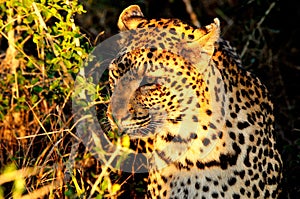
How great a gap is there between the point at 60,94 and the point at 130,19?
1.03 metres

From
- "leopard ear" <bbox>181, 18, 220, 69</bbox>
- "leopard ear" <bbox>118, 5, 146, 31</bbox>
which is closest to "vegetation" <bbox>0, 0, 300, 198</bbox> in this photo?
"leopard ear" <bbox>118, 5, 146, 31</bbox>

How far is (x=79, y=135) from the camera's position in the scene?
16.0ft

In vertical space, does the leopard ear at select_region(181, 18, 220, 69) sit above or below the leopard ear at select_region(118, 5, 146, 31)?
below

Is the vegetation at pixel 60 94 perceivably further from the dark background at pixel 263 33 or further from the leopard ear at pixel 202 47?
the leopard ear at pixel 202 47

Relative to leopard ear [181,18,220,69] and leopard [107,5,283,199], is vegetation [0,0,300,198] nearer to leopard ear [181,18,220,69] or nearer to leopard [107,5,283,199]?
leopard [107,5,283,199]

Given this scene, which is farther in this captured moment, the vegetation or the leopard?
the vegetation

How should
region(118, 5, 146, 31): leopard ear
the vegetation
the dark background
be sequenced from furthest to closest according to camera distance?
the dark background, the vegetation, region(118, 5, 146, 31): leopard ear

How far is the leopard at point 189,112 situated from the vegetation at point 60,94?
40 cm

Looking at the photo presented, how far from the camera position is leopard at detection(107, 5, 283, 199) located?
4043 mm

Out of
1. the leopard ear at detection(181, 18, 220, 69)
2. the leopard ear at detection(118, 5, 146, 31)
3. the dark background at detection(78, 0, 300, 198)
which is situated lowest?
the dark background at detection(78, 0, 300, 198)

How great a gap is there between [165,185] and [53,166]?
77 cm

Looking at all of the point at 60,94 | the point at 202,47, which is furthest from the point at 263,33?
the point at 202,47

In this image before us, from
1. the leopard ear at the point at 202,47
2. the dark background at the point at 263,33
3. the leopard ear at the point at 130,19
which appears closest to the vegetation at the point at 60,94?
the dark background at the point at 263,33

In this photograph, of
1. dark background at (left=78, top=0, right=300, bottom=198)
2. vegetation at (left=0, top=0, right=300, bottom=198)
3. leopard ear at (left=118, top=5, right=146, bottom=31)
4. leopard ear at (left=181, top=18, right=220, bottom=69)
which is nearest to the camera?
leopard ear at (left=181, top=18, right=220, bottom=69)
